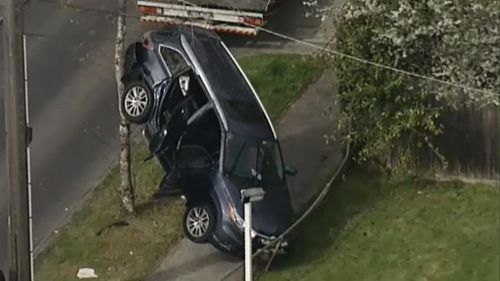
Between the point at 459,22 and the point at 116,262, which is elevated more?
the point at 459,22

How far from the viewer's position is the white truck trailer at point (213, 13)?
20078mm

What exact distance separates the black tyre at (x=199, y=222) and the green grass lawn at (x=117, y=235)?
472mm

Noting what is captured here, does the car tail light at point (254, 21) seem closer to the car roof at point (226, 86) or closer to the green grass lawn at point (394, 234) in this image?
the car roof at point (226, 86)

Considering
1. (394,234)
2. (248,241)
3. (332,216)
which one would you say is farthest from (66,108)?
(394,234)

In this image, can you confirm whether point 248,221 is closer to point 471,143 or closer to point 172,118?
point 172,118

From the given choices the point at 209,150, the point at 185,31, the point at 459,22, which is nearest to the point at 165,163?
the point at 209,150

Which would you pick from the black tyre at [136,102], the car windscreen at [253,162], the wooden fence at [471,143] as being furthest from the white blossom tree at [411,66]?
the black tyre at [136,102]

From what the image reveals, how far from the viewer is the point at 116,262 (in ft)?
53.1

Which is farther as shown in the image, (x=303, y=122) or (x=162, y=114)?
(x=303, y=122)

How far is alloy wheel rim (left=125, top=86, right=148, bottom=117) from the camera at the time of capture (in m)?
17.3

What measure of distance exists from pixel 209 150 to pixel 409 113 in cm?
263

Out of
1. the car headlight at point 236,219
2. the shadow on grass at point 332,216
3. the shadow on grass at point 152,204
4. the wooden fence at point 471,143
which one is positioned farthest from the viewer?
the shadow on grass at point 152,204

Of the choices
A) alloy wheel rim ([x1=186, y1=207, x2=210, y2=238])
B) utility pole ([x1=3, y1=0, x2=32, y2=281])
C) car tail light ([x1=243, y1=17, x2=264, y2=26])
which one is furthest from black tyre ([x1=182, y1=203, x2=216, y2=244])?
car tail light ([x1=243, y1=17, x2=264, y2=26])

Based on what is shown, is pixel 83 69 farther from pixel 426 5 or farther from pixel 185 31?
pixel 426 5
